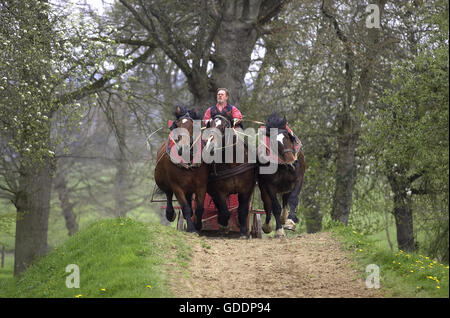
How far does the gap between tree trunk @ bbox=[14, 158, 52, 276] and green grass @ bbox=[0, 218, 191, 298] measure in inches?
279

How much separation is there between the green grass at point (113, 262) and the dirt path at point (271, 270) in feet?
1.23

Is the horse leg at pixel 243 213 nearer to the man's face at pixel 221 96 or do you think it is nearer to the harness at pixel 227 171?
the harness at pixel 227 171

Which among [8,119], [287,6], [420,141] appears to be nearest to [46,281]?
[8,119]

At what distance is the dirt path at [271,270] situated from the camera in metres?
8.12

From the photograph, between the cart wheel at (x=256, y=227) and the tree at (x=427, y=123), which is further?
the cart wheel at (x=256, y=227)

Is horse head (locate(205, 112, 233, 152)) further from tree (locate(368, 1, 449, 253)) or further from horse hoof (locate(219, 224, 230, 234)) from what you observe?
tree (locate(368, 1, 449, 253))

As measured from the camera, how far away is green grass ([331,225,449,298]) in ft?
25.6

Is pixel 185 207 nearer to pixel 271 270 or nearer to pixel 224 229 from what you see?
pixel 224 229

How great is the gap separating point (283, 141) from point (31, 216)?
989 centimetres

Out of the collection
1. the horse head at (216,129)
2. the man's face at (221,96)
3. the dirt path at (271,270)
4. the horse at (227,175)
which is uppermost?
the man's face at (221,96)

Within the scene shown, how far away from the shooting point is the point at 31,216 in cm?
1872

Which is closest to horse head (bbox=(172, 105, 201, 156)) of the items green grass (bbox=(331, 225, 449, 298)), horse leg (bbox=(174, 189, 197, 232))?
horse leg (bbox=(174, 189, 197, 232))

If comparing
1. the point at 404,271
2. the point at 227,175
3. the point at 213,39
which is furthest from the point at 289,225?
the point at 213,39

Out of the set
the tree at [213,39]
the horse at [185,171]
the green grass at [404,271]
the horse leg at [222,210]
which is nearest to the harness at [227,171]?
the horse at [185,171]
